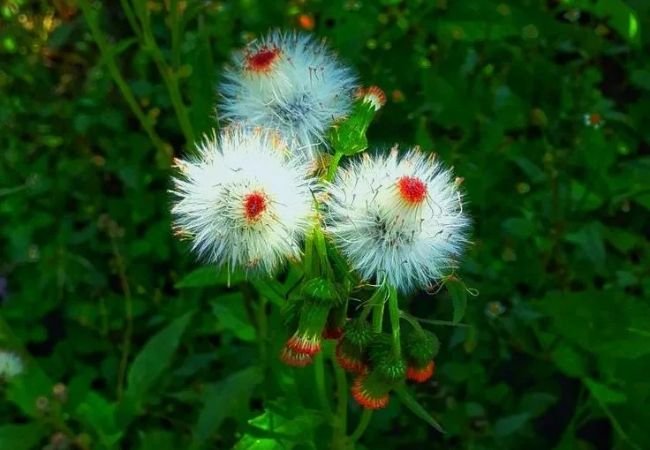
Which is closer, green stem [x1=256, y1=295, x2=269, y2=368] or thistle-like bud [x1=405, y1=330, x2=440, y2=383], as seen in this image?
thistle-like bud [x1=405, y1=330, x2=440, y2=383]

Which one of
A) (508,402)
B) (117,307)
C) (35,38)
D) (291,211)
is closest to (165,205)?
(117,307)

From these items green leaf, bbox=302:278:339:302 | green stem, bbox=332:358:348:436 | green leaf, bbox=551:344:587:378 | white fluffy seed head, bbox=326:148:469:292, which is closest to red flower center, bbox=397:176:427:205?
white fluffy seed head, bbox=326:148:469:292

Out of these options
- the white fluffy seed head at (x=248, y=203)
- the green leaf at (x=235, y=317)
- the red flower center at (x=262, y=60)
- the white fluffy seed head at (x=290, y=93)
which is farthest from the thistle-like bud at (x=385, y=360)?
the green leaf at (x=235, y=317)

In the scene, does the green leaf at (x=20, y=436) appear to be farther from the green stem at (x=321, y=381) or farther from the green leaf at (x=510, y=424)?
the green leaf at (x=510, y=424)

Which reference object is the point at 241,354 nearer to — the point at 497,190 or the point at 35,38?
the point at 497,190

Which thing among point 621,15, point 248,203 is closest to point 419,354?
point 248,203

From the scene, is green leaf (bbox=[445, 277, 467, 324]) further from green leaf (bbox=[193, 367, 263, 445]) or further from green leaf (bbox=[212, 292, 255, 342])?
green leaf (bbox=[212, 292, 255, 342])

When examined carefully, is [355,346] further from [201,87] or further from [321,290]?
[201,87]
